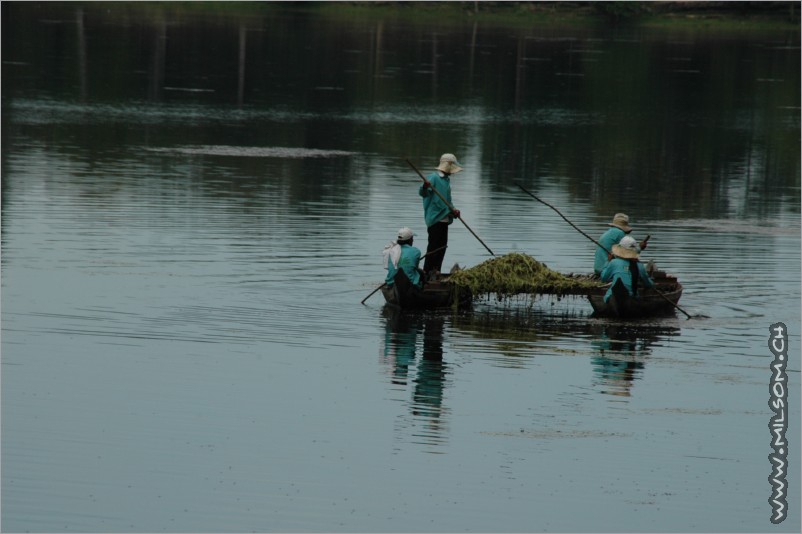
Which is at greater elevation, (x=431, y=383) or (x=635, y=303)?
(x=635, y=303)

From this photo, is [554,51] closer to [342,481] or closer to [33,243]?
[33,243]

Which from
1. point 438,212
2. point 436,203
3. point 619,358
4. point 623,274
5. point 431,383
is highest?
point 436,203

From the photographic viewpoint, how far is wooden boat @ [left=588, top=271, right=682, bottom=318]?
65.9 ft

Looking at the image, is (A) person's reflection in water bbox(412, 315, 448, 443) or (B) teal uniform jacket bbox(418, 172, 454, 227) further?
(B) teal uniform jacket bbox(418, 172, 454, 227)

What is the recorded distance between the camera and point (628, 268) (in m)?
20.0

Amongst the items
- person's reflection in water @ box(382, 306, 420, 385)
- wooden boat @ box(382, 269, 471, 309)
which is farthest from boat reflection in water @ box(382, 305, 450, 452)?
wooden boat @ box(382, 269, 471, 309)

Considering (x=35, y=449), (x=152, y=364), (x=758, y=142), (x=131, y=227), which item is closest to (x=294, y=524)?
(x=35, y=449)

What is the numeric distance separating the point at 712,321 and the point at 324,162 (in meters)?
17.4

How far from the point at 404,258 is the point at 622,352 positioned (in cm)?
314

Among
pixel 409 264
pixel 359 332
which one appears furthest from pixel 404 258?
pixel 359 332

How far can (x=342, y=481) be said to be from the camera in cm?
1332

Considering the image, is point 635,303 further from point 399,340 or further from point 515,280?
point 399,340

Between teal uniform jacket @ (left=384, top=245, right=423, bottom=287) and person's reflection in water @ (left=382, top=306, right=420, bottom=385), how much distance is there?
1.54 feet
